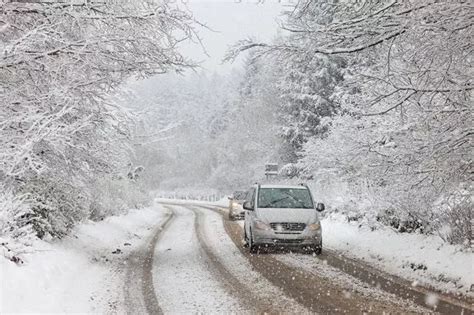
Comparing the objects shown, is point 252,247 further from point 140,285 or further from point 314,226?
point 140,285

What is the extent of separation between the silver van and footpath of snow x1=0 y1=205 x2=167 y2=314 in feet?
12.0

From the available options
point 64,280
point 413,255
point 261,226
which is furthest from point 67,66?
point 413,255

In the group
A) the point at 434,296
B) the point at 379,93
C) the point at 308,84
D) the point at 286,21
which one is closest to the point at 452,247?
the point at 434,296

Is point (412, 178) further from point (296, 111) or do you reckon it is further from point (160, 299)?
point (296, 111)

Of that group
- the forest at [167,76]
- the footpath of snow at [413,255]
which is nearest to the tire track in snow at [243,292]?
the footpath of snow at [413,255]

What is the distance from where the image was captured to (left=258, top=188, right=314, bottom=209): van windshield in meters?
15.1

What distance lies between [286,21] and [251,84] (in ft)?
188

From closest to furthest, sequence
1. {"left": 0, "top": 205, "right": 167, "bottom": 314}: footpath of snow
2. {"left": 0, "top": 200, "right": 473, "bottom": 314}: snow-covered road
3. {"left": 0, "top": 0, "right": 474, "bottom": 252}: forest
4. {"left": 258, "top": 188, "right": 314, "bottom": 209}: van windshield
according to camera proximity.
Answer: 1. {"left": 0, "top": 205, "right": 167, "bottom": 314}: footpath of snow
2. {"left": 0, "top": 200, "right": 473, "bottom": 314}: snow-covered road
3. {"left": 0, "top": 0, "right": 474, "bottom": 252}: forest
4. {"left": 258, "top": 188, "right": 314, "bottom": 209}: van windshield

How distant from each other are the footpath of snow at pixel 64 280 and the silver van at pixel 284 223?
367 centimetres

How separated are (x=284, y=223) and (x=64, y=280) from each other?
635 centimetres

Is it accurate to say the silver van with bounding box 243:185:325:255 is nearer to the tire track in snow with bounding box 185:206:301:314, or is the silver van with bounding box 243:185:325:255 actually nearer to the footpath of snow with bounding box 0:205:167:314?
the tire track in snow with bounding box 185:206:301:314

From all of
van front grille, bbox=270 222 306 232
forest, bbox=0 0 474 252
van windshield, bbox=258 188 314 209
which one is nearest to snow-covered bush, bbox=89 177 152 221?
forest, bbox=0 0 474 252

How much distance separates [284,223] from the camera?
13992 millimetres

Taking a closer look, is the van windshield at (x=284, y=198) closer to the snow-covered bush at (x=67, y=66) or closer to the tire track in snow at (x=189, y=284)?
the tire track in snow at (x=189, y=284)
